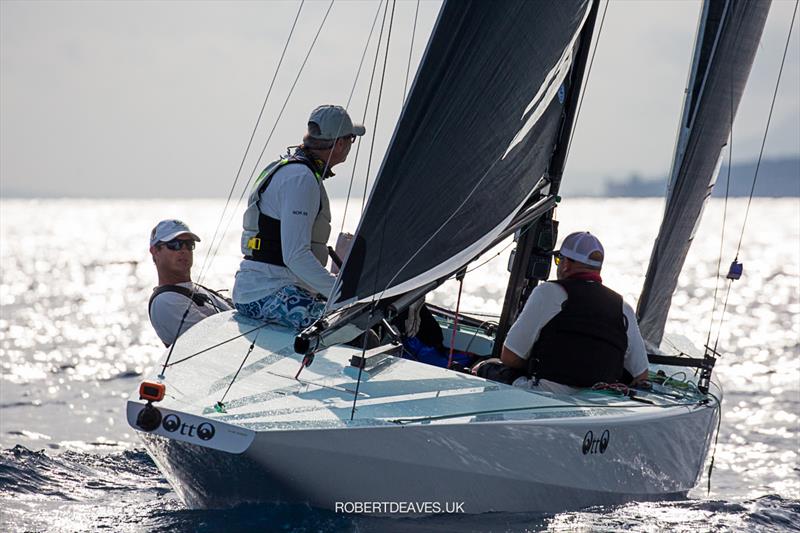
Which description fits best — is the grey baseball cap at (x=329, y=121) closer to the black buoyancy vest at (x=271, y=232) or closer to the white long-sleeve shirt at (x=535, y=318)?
the black buoyancy vest at (x=271, y=232)

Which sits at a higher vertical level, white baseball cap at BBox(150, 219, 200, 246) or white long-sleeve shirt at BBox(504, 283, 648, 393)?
white baseball cap at BBox(150, 219, 200, 246)

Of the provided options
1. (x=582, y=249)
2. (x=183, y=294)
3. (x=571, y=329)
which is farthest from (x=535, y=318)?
(x=183, y=294)

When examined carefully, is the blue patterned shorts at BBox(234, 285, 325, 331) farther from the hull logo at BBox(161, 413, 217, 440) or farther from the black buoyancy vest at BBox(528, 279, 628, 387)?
the hull logo at BBox(161, 413, 217, 440)

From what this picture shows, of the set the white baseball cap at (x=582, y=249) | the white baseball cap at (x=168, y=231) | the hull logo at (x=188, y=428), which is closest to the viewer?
the hull logo at (x=188, y=428)

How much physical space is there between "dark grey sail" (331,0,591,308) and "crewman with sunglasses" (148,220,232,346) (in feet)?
4.96

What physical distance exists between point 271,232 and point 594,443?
1.91m

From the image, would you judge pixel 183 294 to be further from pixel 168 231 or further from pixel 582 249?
pixel 582 249

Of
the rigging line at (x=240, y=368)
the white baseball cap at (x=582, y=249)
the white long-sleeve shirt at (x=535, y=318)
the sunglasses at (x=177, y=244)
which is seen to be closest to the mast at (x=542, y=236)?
the white baseball cap at (x=582, y=249)

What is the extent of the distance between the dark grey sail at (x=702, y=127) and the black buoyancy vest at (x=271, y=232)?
3174mm

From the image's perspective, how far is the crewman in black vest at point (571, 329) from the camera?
556 cm

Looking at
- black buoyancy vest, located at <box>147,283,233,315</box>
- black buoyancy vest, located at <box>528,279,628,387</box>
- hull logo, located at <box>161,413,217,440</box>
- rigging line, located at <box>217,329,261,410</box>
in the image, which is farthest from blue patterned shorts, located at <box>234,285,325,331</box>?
hull logo, located at <box>161,413,217,440</box>

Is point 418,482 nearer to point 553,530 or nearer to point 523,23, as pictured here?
point 553,530

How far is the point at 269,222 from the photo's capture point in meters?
5.91

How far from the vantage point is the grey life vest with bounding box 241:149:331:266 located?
19.2 feet
